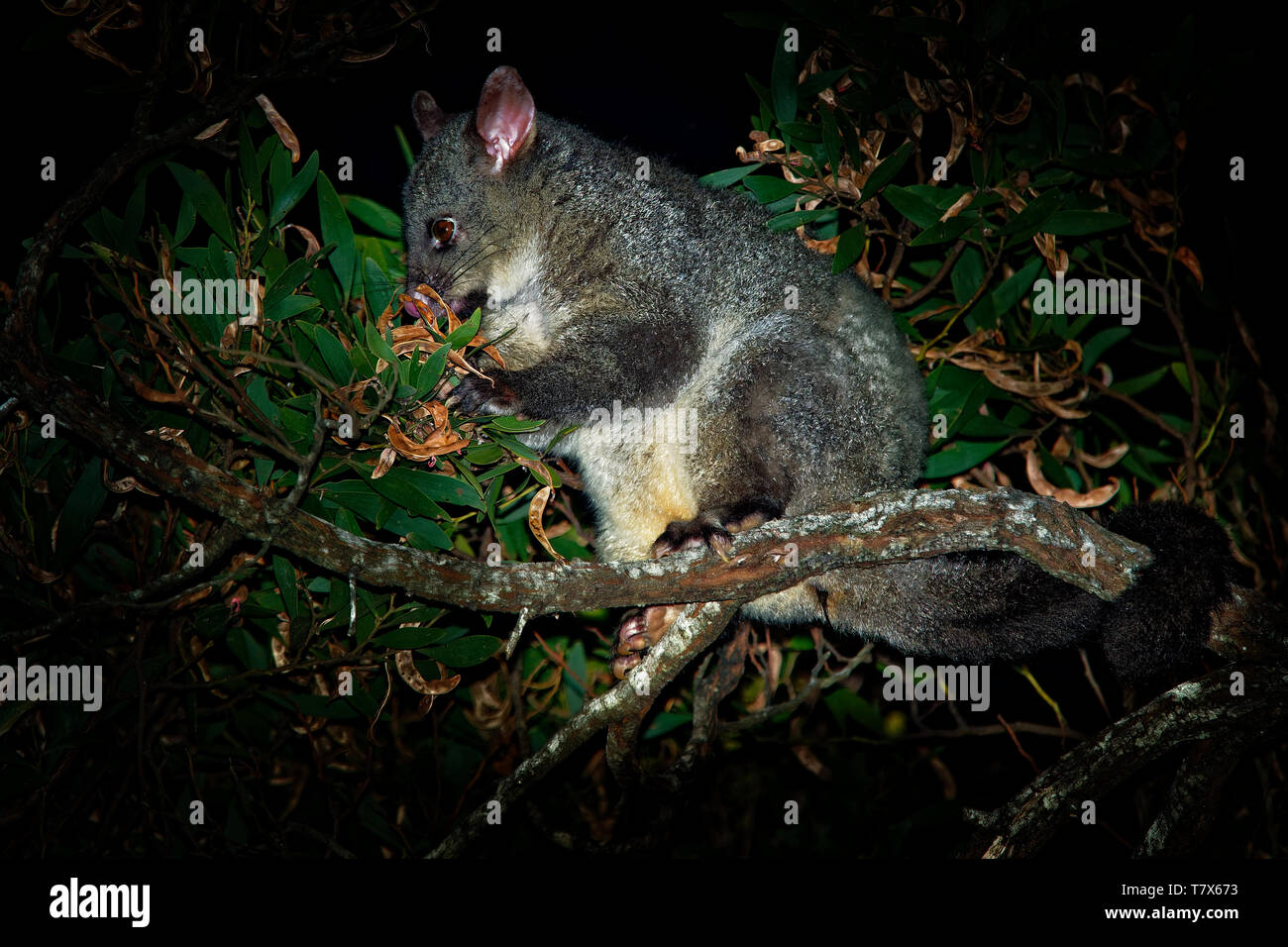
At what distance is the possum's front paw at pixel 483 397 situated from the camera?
3.15m

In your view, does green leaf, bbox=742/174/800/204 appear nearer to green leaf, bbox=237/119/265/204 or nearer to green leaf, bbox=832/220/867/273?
green leaf, bbox=832/220/867/273

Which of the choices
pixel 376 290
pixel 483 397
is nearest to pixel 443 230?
pixel 376 290

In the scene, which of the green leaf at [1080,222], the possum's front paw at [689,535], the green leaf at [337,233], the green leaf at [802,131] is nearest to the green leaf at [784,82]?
the green leaf at [802,131]

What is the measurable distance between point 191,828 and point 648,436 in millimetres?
2257

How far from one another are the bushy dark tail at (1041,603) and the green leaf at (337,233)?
2.09m

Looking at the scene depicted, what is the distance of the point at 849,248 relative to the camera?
3.37 metres

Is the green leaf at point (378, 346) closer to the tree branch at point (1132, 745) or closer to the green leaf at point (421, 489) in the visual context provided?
the green leaf at point (421, 489)

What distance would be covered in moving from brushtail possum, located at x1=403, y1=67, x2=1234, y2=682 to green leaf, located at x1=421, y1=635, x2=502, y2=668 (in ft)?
1.95

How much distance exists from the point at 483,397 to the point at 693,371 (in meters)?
0.82

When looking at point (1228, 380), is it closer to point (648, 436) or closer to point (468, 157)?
point (648, 436)

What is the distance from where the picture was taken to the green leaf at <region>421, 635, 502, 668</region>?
3.17m

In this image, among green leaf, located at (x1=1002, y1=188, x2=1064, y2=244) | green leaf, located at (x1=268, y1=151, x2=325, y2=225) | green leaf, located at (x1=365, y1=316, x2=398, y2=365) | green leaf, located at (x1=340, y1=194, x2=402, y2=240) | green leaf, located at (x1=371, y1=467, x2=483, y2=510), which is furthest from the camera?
green leaf, located at (x1=340, y1=194, x2=402, y2=240)

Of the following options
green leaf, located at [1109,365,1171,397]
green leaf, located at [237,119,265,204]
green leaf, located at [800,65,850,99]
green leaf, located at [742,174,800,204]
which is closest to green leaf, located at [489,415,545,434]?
green leaf, located at [237,119,265,204]

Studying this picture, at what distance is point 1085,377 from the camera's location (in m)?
3.50
